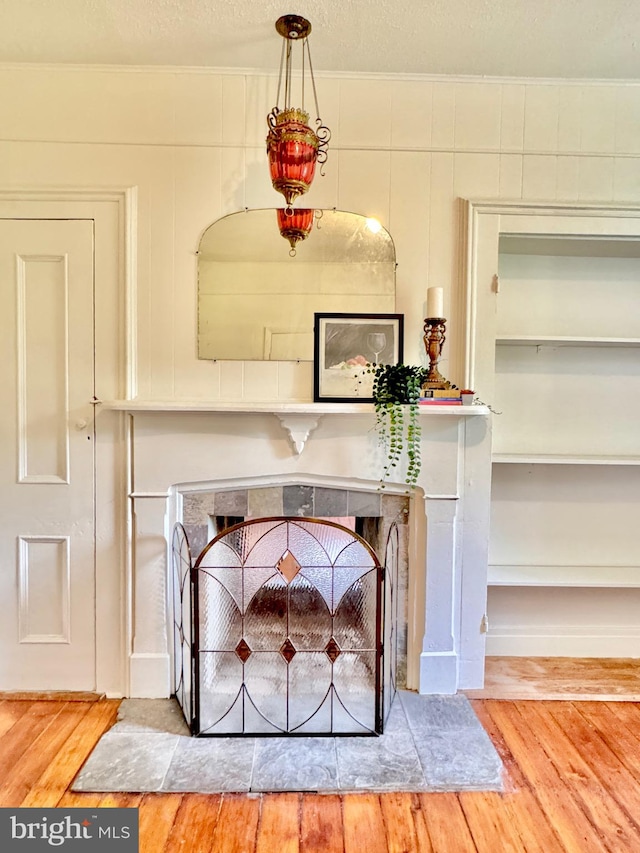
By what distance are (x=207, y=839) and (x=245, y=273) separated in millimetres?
1943

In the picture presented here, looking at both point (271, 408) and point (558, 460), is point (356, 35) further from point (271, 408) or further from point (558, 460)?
point (558, 460)

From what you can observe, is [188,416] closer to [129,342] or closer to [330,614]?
[129,342]

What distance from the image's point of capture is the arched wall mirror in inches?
79.9

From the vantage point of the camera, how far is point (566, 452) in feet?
7.70

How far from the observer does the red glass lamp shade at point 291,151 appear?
166cm

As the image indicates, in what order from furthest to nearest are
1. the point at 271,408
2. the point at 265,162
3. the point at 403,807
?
the point at 265,162 < the point at 271,408 < the point at 403,807

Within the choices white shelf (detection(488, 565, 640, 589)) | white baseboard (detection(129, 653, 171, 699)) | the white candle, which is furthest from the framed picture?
white baseboard (detection(129, 653, 171, 699))

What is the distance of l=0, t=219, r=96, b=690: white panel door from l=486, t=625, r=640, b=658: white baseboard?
1886 mm

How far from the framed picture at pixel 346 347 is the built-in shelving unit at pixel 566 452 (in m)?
0.63

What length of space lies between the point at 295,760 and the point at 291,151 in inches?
83.1

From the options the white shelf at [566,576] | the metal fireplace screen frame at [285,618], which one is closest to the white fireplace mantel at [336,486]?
the metal fireplace screen frame at [285,618]

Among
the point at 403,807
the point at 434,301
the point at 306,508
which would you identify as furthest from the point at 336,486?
the point at 403,807

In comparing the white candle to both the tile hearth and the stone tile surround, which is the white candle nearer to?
the stone tile surround

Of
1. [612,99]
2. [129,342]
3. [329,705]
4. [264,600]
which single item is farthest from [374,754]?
[612,99]
